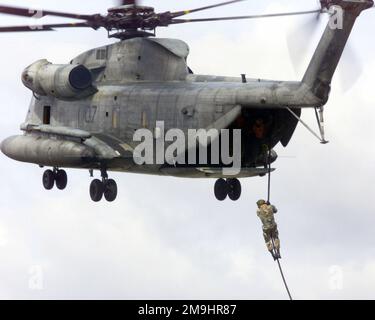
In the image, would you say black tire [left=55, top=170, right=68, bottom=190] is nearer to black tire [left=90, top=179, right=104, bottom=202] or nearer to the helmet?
black tire [left=90, top=179, right=104, bottom=202]

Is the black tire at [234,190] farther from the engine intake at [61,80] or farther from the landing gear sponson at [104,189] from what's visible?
the engine intake at [61,80]

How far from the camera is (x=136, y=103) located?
195ft

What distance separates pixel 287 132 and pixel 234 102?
244 centimetres

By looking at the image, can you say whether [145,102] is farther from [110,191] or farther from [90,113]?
[110,191]

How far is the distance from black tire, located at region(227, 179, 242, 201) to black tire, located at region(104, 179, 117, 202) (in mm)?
4074

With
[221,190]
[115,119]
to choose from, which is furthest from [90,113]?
[221,190]

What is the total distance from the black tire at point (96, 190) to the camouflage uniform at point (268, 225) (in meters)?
8.64

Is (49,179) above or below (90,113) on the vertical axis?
below

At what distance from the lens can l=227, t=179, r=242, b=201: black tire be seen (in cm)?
6081

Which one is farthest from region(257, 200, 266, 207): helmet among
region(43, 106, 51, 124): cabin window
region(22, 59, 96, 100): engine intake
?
region(43, 106, 51, 124): cabin window

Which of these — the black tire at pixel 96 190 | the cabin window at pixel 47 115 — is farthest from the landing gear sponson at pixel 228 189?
the cabin window at pixel 47 115

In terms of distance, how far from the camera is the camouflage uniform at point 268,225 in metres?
53.5

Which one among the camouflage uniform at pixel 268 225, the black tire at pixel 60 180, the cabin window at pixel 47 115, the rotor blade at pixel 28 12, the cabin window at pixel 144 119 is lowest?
the camouflage uniform at pixel 268 225

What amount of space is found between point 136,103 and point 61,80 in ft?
10.5
